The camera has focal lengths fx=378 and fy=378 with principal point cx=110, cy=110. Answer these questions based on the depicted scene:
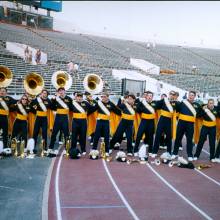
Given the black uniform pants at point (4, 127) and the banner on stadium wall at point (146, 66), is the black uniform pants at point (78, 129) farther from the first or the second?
the banner on stadium wall at point (146, 66)

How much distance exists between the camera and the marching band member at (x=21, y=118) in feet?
33.9

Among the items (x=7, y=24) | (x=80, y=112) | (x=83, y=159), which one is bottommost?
(x=83, y=159)

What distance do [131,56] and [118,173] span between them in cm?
2848

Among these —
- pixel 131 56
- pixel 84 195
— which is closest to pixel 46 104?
pixel 84 195

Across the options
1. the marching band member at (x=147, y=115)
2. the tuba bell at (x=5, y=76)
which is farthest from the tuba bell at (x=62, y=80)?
the marching band member at (x=147, y=115)

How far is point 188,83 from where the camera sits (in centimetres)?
2964

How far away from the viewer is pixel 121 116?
1084cm

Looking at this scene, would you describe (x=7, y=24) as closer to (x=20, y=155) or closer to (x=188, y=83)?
(x=188, y=83)

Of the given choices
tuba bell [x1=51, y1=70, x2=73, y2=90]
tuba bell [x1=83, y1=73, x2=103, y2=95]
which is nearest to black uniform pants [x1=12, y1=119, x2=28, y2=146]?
tuba bell [x1=51, y1=70, x2=73, y2=90]

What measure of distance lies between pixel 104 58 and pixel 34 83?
22.5m

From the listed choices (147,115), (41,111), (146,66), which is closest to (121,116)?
(147,115)

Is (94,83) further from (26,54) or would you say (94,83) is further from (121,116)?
(26,54)

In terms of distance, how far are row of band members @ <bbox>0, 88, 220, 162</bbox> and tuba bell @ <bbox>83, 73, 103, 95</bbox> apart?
0.44 m

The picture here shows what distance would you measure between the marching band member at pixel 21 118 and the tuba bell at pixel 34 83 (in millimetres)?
400
